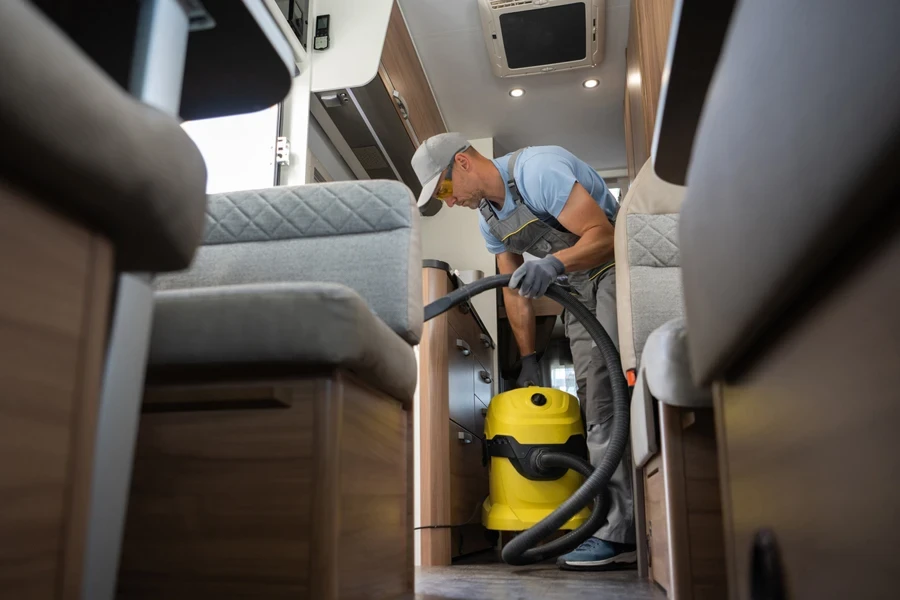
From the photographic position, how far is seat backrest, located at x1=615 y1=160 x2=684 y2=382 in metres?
1.57

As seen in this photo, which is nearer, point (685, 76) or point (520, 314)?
point (685, 76)

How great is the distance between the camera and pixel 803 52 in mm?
330

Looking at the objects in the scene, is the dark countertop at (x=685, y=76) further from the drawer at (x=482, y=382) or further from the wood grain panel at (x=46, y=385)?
the drawer at (x=482, y=382)

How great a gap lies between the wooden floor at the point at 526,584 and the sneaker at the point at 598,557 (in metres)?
0.05

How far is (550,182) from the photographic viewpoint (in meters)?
2.17

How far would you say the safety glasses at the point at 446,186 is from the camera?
8.47ft

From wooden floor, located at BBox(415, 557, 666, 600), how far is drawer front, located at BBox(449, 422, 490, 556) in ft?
0.82

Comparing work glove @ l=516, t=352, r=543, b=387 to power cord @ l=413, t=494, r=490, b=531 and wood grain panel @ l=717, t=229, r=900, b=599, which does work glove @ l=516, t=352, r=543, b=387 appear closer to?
power cord @ l=413, t=494, r=490, b=531

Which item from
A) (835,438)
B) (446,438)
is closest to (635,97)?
(446,438)

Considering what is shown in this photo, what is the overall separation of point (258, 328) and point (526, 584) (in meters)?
0.96

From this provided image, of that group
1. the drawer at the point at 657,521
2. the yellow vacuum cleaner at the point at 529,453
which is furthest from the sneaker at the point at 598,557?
the drawer at the point at 657,521

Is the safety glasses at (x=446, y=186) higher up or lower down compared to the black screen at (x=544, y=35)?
lower down

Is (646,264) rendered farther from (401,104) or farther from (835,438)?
(401,104)

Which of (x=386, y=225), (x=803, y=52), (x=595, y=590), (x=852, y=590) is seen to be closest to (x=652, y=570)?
(x=595, y=590)
